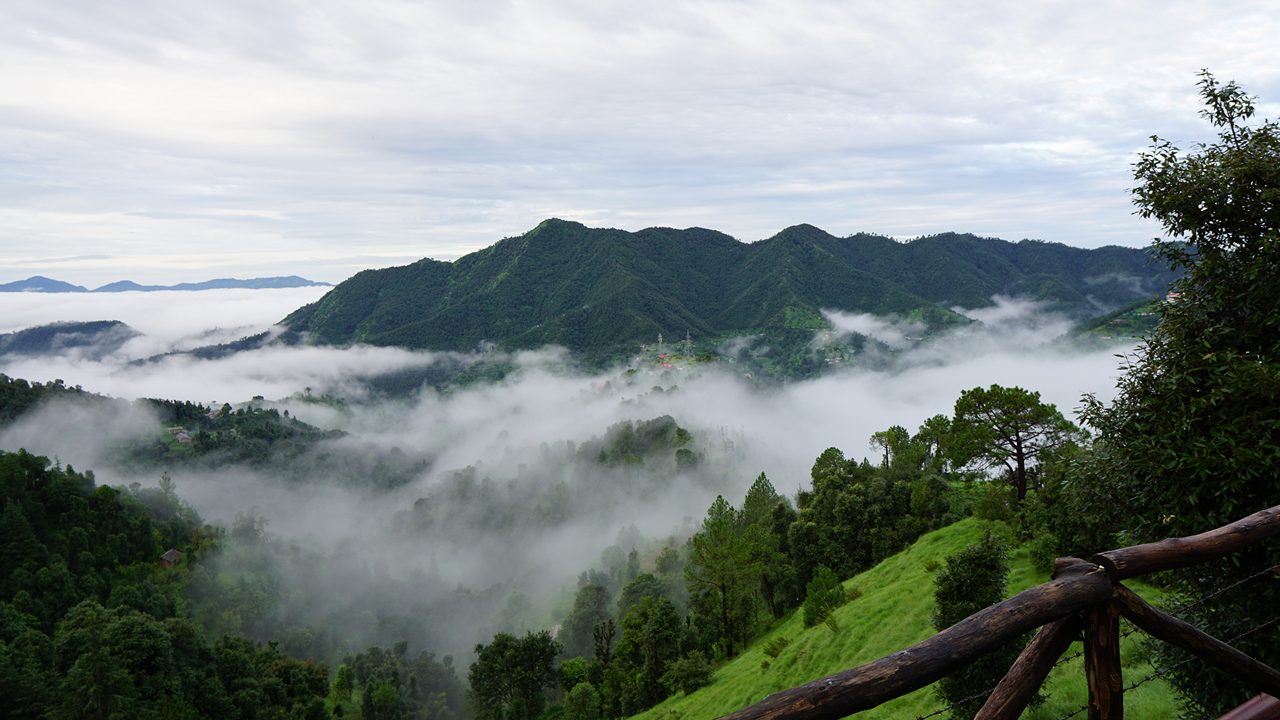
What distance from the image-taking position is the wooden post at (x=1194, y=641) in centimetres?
434

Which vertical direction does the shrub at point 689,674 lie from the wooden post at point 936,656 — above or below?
below

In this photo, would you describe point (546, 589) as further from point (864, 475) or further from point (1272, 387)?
point (1272, 387)

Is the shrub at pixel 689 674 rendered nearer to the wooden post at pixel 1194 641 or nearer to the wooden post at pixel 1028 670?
the wooden post at pixel 1194 641

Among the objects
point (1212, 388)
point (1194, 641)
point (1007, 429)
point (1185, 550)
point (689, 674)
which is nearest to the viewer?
point (1194, 641)

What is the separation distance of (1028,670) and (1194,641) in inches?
65.5

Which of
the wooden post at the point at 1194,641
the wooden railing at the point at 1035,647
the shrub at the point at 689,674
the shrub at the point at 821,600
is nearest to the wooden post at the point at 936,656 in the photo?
the wooden railing at the point at 1035,647

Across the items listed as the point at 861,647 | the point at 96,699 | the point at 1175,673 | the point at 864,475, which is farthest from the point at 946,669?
the point at 96,699

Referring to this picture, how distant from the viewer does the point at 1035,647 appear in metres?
4.24

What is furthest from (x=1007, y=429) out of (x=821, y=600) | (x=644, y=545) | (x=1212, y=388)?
(x=644, y=545)

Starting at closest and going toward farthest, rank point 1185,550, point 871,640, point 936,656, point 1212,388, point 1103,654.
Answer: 1. point 936,656
2. point 1103,654
3. point 1185,550
4. point 1212,388
5. point 871,640

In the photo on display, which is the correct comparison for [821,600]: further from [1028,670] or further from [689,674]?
[1028,670]

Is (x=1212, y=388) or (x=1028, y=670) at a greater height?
(x=1212, y=388)

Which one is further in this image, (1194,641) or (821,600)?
(821,600)

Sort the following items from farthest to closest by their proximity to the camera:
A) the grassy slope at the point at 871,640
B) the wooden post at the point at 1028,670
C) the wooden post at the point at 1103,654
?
the grassy slope at the point at 871,640, the wooden post at the point at 1103,654, the wooden post at the point at 1028,670
